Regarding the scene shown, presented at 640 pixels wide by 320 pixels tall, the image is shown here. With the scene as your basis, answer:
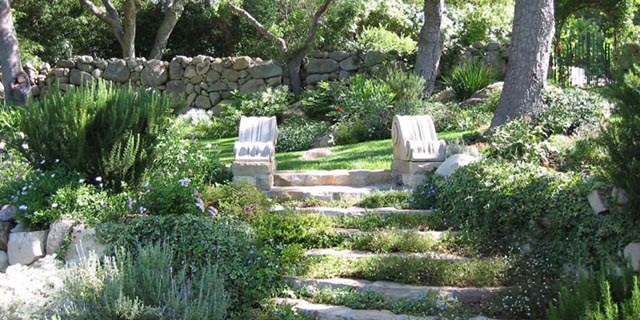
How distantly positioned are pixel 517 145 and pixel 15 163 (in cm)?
563

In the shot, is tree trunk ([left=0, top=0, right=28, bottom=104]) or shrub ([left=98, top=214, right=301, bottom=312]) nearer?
shrub ([left=98, top=214, right=301, bottom=312])

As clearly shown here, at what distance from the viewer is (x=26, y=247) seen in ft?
22.0

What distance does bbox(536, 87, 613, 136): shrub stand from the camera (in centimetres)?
954

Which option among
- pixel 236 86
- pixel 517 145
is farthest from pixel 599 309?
pixel 236 86

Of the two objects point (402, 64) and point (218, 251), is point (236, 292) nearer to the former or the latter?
point (218, 251)

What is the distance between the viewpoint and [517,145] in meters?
7.78

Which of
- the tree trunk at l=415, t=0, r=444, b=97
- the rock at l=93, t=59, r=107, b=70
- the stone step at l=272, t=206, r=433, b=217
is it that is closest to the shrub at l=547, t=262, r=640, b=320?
the stone step at l=272, t=206, r=433, b=217

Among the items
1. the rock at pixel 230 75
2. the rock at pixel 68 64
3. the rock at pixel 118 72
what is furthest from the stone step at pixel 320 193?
the rock at pixel 68 64

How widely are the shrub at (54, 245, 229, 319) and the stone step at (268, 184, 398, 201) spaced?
8.33 ft

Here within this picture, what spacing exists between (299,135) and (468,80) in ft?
11.8

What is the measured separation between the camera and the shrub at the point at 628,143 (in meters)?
5.21

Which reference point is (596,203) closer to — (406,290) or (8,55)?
(406,290)

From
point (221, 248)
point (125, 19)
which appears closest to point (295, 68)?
point (125, 19)

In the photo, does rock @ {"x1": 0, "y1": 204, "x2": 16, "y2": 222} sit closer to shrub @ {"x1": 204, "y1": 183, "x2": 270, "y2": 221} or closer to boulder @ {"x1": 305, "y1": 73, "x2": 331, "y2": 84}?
shrub @ {"x1": 204, "y1": 183, "x2": 270, "y2": 221}
